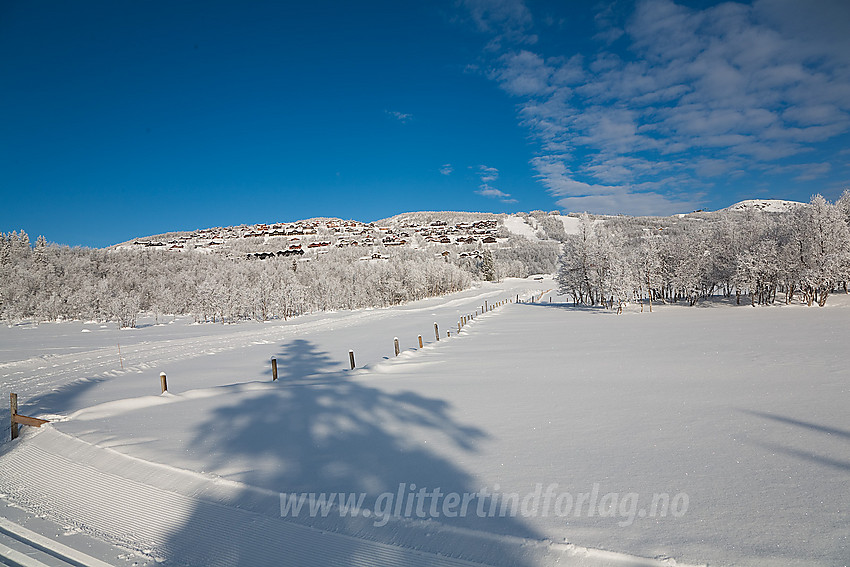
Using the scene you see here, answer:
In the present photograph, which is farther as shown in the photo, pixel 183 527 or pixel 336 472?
pixel 336 472

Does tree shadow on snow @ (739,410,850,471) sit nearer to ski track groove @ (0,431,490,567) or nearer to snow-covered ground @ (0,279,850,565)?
snow-covered ground @ (0,279,850,565)

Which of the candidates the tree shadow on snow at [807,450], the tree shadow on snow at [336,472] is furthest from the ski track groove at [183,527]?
the tree shadow on snow at [807,450]

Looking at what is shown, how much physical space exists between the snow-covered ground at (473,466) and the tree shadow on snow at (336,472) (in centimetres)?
3

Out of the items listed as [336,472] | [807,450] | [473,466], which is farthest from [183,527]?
[807,450]

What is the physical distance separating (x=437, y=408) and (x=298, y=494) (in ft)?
12.8

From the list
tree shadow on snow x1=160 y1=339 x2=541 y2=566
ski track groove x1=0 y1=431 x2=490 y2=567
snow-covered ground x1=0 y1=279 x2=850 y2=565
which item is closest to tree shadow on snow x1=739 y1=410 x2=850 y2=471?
snow-covered ground x1=0 y1=279 x2=850 y2=565

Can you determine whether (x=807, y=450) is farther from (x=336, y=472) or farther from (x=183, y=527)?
(x=183, y=527)

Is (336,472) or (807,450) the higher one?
(336,472)

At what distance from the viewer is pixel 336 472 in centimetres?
539

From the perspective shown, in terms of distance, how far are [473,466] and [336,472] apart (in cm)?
190

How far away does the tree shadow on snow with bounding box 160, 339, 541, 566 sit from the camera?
3865mm

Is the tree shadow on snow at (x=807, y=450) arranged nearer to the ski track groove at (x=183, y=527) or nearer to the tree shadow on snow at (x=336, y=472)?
the tree shadow on snow at (x=336, y=472)

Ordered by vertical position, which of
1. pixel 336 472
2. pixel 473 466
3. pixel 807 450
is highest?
pixel 336 472

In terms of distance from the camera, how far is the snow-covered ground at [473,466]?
3775mm
